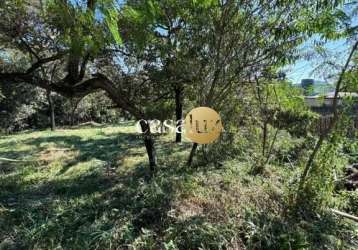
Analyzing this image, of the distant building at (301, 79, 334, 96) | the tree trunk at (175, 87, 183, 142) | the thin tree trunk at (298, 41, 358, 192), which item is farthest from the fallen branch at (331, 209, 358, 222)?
the tree trunk at (175, 87, 183, 142)

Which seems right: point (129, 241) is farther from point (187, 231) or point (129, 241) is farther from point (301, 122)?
point (301, 122)

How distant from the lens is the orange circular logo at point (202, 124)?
11.5 ft

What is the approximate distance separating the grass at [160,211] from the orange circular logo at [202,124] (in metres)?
0.66

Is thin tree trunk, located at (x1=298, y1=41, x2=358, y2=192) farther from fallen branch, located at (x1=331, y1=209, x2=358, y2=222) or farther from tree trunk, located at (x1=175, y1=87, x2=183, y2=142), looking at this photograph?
tree trunk, located at (x1=175, y1=87, x2=183, y2=142)

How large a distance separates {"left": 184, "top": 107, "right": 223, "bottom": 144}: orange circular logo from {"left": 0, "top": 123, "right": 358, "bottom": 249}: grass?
660 mm

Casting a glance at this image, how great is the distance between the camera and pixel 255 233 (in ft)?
9.72

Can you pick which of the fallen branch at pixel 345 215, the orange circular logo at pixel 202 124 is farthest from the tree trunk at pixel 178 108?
the fallen branch at pixel 345 215

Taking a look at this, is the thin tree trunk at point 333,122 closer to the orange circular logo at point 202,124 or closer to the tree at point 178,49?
the tree at point 178,49

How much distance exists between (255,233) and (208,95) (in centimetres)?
211

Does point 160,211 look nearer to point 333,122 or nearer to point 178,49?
point 333,122

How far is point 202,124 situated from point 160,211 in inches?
43.2

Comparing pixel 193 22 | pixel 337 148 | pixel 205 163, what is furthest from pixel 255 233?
pixel 193 22

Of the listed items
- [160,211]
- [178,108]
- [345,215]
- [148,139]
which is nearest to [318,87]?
[345,215]

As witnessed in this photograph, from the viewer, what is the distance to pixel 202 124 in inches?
139
